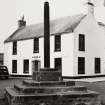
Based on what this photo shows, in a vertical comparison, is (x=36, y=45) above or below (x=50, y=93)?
above

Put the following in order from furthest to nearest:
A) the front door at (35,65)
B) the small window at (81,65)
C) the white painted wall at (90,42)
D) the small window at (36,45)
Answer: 1. the small window at (36,45)
2. the front door at (35,65)
3. the small window at (81,65)
4. the white painted wall at (90,42)

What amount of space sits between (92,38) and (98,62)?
10.4ft

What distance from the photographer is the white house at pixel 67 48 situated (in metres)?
26.7

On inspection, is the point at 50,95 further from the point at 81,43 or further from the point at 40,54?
the point at 40,54

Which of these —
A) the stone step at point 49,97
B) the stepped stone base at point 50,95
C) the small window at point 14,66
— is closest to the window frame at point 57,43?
the small window at point 14,66

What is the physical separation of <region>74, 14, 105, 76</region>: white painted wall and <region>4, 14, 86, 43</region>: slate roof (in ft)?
2.95

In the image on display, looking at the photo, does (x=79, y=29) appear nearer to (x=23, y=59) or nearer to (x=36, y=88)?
(x=23, y=59)

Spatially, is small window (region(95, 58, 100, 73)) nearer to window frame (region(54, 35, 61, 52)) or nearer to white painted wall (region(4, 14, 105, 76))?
white painted wall (region(4, 14, 105, 76))

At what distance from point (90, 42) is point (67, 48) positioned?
148 inches

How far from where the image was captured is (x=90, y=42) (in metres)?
29.2

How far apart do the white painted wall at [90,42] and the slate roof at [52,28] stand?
0.90m

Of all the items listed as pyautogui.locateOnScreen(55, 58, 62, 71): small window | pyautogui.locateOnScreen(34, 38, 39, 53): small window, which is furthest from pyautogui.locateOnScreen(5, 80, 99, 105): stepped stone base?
pyautogui.locateOnScreen(34, 38, 39, 53): small window

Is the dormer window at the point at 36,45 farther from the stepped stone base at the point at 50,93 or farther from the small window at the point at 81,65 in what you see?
the stepped stone base at the point at 50,93

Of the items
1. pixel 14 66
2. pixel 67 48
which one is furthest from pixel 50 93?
pixel 14 66
